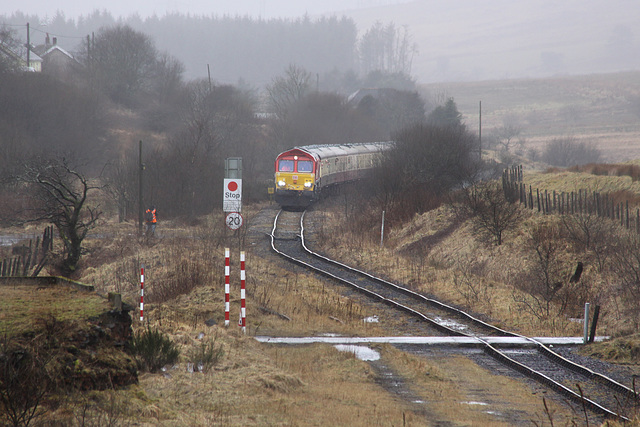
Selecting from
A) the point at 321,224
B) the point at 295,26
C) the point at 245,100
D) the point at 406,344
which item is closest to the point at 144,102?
the point at 245,100

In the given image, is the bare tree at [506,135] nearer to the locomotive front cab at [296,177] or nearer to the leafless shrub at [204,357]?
the locomotive front cab at [296,177]

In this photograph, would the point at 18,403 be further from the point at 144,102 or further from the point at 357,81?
the point at 357,81

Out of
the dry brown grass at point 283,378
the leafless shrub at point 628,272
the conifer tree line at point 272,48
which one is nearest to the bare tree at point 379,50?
the conifer tree line at point 272,48

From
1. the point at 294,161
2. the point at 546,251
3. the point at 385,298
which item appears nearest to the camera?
the point at 385,298

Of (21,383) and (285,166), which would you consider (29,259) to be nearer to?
(285,166)

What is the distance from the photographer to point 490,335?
43.2ft

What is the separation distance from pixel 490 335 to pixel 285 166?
24.0 m

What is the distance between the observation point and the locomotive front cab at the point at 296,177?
35469mm


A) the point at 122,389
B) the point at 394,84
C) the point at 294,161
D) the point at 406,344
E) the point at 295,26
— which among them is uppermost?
the point at 295,26

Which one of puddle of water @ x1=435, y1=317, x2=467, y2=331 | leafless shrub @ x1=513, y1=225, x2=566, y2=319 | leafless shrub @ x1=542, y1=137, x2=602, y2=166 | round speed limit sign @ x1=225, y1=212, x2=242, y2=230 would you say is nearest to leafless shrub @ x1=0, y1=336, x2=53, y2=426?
puddle of water @ x1=435, y1=317, x2=467, y2=331

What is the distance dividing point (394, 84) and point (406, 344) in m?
111

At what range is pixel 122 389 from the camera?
264 inches

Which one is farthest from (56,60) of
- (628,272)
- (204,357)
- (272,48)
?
(272,48)

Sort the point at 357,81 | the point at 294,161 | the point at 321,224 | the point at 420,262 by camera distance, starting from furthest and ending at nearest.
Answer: the point at 357,81 < the point at 294,161 < the point at 321,224 < the point at 420,262
